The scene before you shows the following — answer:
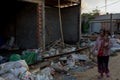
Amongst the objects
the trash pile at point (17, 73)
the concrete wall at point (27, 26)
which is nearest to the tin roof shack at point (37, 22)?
the concrete wall at point (27, 26)

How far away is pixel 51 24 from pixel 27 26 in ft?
12.0

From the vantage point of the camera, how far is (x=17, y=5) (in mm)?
15273

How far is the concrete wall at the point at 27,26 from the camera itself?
13477mm

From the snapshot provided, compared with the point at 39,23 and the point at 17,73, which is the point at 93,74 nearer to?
the point at 17,73

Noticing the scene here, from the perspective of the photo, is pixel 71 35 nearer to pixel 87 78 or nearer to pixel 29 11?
pixel 29 11

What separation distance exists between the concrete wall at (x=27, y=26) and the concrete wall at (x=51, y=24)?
2578mm

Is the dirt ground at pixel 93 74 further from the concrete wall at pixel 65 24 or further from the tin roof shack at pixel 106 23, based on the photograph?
the tin roof shack at pixel 106 23

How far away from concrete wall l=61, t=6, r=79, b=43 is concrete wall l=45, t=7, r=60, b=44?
34.6 inches

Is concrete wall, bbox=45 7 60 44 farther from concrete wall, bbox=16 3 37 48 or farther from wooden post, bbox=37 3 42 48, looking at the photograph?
wooden post, bbox=37 3 42 48

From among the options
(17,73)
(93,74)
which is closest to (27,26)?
(93,74)

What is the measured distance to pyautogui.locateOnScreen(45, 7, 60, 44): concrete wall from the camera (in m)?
16.8

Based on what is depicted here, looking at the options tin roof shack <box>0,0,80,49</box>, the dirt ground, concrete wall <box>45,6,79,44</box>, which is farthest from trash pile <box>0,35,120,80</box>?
concrete wall <box>45,6,79,44</box>

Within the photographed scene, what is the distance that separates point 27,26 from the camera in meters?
14.0

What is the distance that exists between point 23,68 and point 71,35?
11705 millimetres
